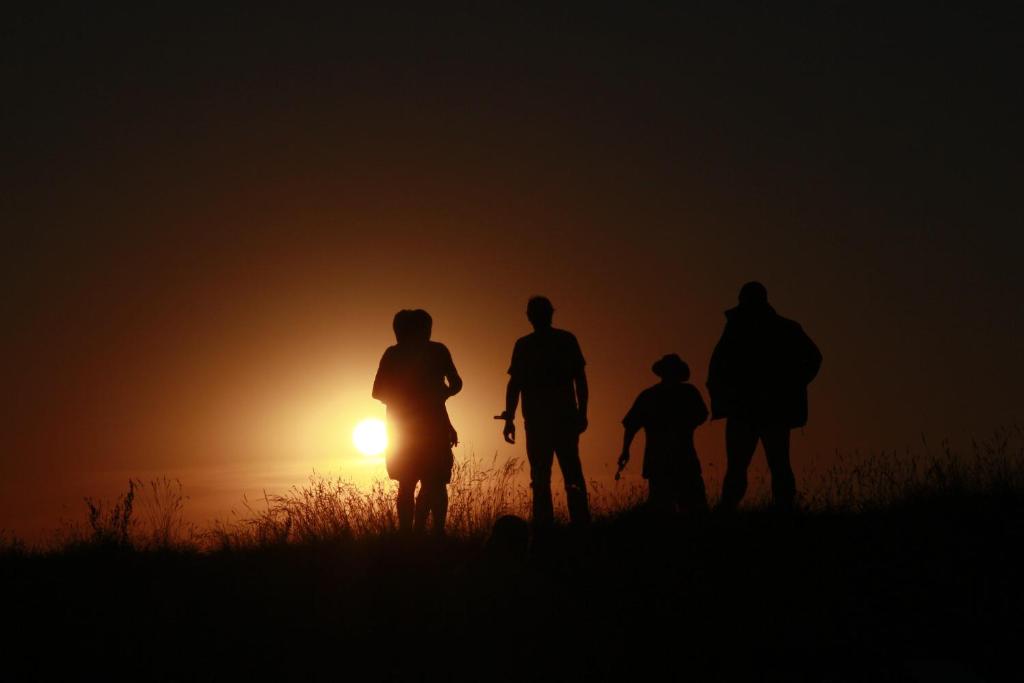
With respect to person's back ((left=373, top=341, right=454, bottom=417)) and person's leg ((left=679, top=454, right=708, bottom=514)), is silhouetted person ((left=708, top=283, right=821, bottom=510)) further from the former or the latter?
person's back ((left=373, top=341, right=454, bottom=417))

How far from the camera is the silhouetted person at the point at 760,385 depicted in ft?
27.6

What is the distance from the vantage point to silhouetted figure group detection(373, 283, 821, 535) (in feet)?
27.8

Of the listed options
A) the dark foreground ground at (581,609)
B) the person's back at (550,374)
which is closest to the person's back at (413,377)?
the person's back at (550,374)

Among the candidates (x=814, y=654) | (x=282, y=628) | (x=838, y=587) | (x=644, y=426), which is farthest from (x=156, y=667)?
(x=644, y=426)

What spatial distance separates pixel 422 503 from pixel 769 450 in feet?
9.69

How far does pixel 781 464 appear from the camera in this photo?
8453 millimetres

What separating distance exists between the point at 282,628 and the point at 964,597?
4.22m

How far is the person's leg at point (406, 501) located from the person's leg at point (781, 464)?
118 inches

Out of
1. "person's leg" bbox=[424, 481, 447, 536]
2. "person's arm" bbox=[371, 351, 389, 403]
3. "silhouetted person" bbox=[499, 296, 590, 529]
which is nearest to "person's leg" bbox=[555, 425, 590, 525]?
"silhouetted person" bbox=[499, 296, 590, 529]

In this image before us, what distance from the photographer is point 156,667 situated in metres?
5.87

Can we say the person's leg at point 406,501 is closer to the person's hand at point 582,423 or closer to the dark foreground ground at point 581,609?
the dark foreground ground at point 581,609

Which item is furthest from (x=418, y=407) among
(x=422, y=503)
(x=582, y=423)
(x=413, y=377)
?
(x=582, y=423)

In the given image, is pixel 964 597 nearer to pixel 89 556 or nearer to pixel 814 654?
pixel 814 654

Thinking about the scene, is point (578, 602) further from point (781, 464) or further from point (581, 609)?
point (781, 464)
